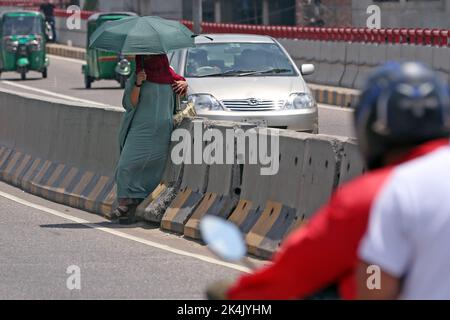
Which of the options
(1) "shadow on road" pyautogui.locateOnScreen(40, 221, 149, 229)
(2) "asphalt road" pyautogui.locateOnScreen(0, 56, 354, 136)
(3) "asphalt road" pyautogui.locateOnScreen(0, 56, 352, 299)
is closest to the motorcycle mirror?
(3) "asphalt road" pyautogui.locateOnScreen(0, 56, 352, 299)

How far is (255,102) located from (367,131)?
42.8 ft

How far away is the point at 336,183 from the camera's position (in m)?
9.85

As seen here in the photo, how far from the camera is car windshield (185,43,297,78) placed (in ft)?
56.6

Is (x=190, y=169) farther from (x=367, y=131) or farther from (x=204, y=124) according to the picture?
(x=367, y=131)

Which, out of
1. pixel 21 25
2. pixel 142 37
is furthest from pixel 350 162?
pixel 21 25

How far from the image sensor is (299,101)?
660 inches

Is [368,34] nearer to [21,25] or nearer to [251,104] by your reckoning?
[251,104]

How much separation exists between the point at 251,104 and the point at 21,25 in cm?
2434

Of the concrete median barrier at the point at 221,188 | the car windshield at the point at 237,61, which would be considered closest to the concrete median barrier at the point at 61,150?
the concrete median barrier at the point at 221,188

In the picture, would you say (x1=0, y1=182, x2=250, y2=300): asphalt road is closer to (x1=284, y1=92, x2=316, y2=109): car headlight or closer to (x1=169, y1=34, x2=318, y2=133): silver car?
(x1=169, y1=34, x2=318, y2=133): silver car

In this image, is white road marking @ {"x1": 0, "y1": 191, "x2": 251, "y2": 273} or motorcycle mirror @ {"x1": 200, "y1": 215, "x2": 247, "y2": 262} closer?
motorcycle mirror @ {"x1": 200, "y1": 215, "x2": 247, "y2": 262}

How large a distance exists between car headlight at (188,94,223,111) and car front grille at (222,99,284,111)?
0.10 metres
